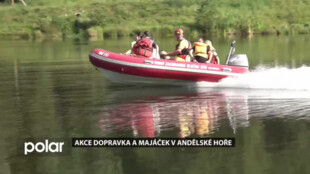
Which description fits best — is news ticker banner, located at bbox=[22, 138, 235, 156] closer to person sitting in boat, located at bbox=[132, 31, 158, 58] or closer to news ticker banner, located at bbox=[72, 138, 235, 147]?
news ticker banner, located at bbox=[72, 138, 235, 147]

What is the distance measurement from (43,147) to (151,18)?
156 ft

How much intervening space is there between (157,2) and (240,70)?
1919 inches

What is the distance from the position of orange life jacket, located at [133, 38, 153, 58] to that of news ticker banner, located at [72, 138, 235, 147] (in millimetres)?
5288

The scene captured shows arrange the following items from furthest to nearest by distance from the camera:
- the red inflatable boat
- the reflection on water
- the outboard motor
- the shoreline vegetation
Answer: the shoreline vegetation
the outboard motor
the red inflatable boat
the reflection on water

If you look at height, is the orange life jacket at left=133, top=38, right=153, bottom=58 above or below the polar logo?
above

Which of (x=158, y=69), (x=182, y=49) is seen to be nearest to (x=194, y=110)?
(x=158, y=69)

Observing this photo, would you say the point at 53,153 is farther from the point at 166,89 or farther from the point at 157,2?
the point at 157,2

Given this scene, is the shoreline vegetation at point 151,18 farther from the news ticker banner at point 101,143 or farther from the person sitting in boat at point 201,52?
the news ticker banner at point 101,143

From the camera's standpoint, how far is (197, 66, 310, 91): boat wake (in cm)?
1349

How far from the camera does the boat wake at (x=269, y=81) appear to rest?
13.5 m

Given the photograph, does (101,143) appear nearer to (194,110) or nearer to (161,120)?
(161,120)

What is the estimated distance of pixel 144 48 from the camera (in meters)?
13.7

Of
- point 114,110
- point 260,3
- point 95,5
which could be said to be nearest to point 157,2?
point 95,5

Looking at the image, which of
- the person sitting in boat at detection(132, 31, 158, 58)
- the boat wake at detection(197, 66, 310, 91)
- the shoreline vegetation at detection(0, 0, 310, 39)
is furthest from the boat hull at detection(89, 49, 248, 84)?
the shoreline vegetation at detection(0, 0, 310, 39)
